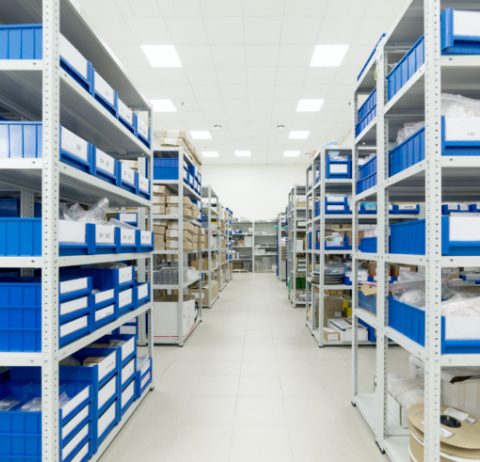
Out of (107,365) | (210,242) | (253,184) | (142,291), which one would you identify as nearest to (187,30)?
(210,242)

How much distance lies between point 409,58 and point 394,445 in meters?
1.98

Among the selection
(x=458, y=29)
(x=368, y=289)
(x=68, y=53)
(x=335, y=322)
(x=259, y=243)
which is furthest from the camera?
(x=259, y=243)

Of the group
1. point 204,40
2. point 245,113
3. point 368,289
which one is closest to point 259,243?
point 245,113

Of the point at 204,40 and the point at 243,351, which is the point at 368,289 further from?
the point at 204,40

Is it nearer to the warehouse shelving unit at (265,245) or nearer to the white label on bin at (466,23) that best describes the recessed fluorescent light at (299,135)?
the warehouse shelving unit at (265,245)

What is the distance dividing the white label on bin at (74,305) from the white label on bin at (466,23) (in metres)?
1.95

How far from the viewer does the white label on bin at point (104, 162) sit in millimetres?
1847

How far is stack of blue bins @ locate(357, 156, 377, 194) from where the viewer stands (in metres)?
2.23

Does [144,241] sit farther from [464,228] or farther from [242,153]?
[242,153]

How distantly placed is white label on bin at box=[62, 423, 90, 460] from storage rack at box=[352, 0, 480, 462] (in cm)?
152

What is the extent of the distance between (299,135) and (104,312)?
841 cm

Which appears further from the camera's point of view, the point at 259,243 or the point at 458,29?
the point at 259,243

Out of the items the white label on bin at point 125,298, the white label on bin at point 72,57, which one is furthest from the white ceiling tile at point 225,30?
the white label on bin at point 125,298

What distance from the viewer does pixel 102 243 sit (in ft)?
A: 6.20
